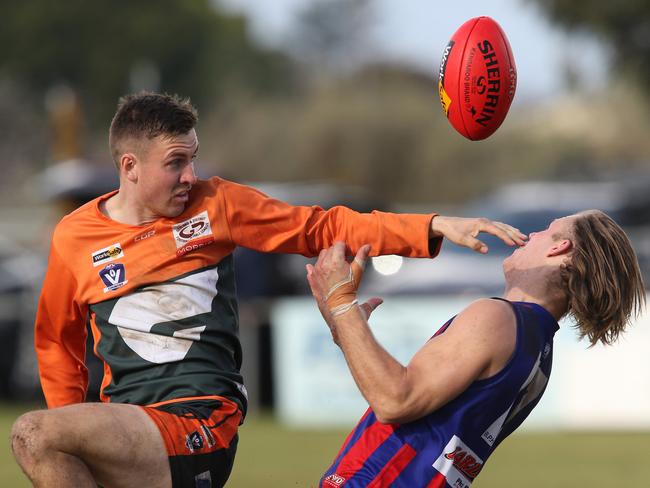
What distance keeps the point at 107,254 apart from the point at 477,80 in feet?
6.08

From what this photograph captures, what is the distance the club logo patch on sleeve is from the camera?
4039 mm

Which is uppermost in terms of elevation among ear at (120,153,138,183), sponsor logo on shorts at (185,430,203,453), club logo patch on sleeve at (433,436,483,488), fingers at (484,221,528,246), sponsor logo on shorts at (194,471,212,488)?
fingers at (484,221,528,246)

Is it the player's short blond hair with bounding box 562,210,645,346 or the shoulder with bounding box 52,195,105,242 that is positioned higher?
the player's short blond hair with bounding box 562,210,645,346

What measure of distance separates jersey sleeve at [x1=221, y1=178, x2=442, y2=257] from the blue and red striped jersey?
50 cm

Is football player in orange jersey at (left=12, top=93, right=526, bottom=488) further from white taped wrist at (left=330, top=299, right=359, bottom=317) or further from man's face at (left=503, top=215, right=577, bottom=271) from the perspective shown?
white taped wrist at (left=330, top=299, right=359, bottom=317)

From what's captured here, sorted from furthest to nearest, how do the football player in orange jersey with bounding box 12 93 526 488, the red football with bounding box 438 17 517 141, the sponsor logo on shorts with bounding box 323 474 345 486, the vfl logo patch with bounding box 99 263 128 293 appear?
the red football with bounding box 438 17 517 141
the vfl logo patch with bounding box 99 263 128 293
the football player in orange jersey with bounding box 12 93 526 488
the sponsor logo on shorts with bounding box 323 474 345 486

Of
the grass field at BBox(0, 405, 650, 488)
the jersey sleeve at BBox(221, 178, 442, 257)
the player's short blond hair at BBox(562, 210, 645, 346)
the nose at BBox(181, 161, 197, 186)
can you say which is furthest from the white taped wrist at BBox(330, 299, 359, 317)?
the grass field at BBox(0, 405, 650, 488)

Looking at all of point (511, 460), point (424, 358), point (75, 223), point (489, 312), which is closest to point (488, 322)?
point (489, 312)

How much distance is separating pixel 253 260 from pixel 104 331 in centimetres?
918

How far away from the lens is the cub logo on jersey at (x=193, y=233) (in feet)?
15.1

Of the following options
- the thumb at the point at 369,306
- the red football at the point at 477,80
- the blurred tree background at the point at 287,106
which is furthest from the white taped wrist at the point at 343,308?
the blurred tree background at the point at 287,106

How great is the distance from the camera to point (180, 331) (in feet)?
14.9

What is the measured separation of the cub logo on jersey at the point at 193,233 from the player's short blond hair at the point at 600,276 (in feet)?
4.36

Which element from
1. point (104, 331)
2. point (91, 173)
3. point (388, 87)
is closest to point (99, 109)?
point (388, 87)
